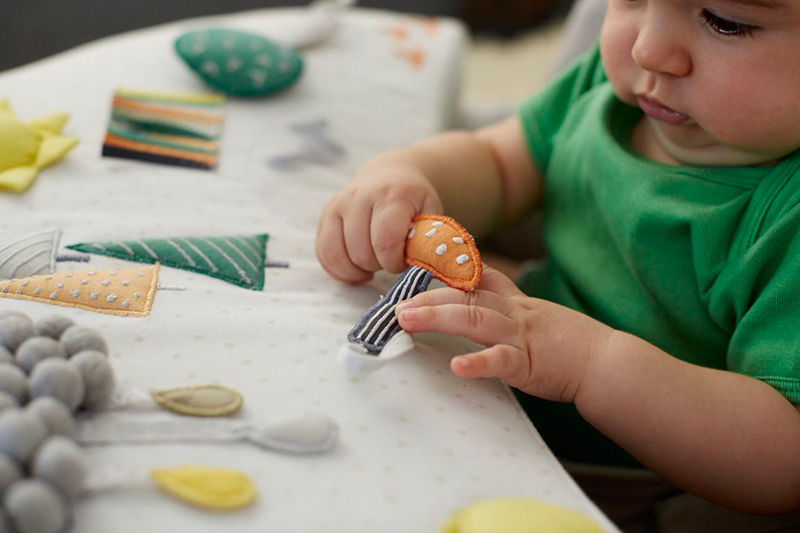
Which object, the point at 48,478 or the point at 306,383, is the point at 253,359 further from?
the point at 48,478

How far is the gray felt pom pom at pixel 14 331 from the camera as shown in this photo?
1.28 feet

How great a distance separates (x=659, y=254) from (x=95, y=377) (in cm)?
43

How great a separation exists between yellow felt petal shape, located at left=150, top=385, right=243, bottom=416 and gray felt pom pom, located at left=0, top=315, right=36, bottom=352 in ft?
0.23

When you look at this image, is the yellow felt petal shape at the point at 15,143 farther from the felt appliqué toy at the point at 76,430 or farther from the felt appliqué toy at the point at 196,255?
the felt appliqué toy at the point at 76,430

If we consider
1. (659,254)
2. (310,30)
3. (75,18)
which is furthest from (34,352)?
(75,18)

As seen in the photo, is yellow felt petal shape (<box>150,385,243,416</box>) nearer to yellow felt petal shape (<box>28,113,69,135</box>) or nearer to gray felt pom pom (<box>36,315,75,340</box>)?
gray felt pom pom (<box>36,315,75,340</box>)

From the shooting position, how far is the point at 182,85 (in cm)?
78

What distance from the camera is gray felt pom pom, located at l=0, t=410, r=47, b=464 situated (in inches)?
12.9

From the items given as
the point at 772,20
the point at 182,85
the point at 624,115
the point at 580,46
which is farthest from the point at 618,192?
the point at 182,85

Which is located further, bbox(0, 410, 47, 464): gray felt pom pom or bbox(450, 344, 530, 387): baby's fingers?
bbox(450, 344, 530, 387): baby's fingers

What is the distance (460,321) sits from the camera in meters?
0.46

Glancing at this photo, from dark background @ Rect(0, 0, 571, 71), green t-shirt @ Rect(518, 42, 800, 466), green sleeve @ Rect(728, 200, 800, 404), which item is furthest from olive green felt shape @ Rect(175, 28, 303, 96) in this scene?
dark background @ Rect(0, 0, 571, 71)

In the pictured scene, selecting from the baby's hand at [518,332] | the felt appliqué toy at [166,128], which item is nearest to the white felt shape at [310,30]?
the felt appliqué toy at [166,128]

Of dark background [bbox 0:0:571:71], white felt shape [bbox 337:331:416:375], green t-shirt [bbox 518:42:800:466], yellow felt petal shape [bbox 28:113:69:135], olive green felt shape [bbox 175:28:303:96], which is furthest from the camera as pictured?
dark background [bbox 0:0:571:71]
